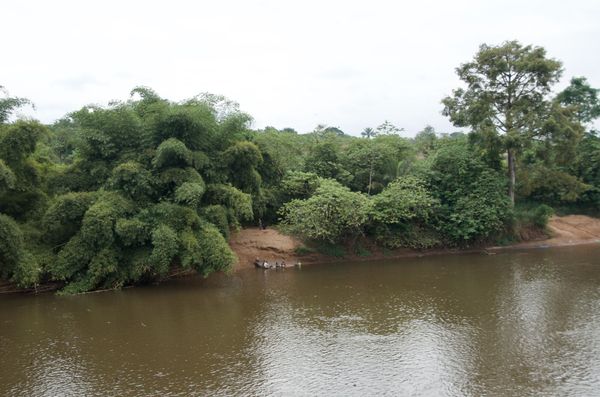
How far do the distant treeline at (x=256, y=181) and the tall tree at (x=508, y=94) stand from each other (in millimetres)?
65

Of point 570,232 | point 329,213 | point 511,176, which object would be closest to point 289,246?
point 329,213

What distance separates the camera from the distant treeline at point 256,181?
1582 cm

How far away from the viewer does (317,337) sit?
455 inches

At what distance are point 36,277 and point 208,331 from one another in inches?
267

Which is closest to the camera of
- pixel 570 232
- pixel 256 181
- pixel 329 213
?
pixel 256 181

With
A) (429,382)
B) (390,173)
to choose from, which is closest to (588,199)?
(390,173)

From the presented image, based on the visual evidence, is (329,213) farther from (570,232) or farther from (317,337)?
(570,232)

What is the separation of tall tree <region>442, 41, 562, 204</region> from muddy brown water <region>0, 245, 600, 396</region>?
8155 millimetres

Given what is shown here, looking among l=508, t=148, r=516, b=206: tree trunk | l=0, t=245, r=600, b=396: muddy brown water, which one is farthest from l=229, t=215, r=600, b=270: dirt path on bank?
l=0, t=245, r=600, b=396: muddy brown water

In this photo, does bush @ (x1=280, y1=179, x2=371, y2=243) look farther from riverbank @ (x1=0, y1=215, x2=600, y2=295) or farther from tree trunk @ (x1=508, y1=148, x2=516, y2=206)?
tree trunk @ (x1=508, y1=148, x2=516, y2=206)

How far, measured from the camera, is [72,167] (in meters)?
17.7

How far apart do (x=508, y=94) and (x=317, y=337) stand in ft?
59.8

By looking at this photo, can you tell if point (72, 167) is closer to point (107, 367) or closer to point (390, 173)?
point (107, 367)

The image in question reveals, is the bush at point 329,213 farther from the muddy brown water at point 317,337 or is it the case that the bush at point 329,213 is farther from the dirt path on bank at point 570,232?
the dirt path on bank at point 570,232
